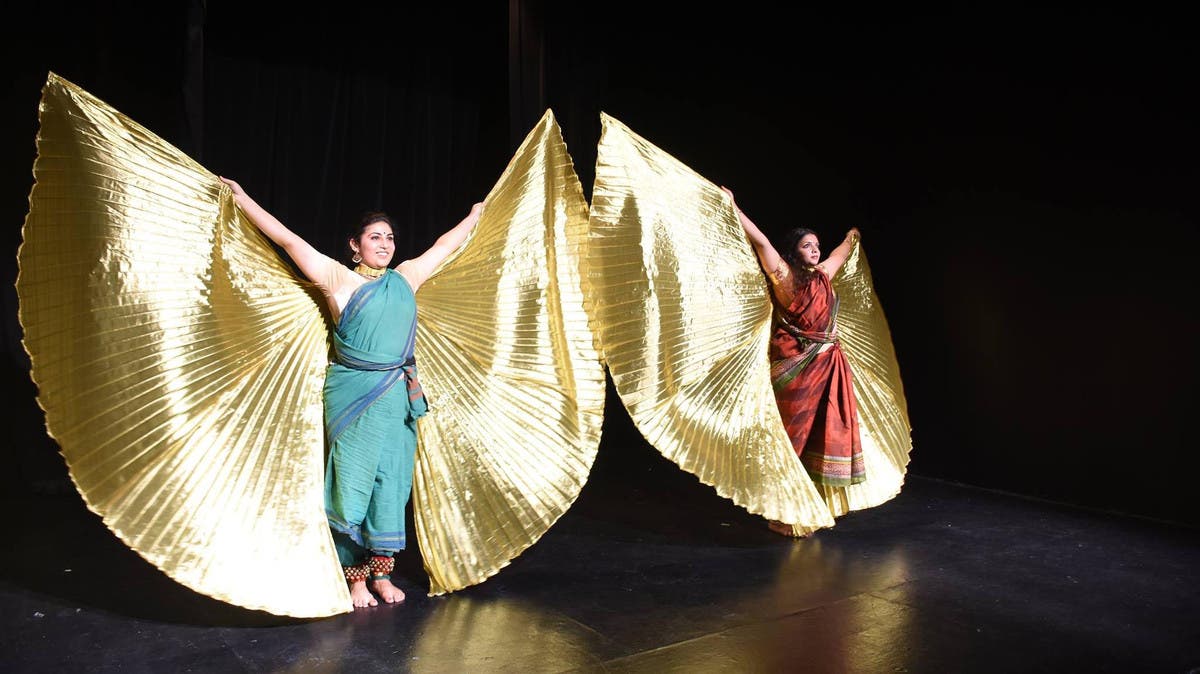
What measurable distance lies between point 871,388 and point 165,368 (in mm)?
2822

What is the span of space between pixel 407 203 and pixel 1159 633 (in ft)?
11.8

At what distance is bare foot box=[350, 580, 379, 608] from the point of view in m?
2.72

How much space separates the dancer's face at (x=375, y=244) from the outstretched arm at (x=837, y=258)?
1816mm

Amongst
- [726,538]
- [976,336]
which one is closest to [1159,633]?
[726,538]

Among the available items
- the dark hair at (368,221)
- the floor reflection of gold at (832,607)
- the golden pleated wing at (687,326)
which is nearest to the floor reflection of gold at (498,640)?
the floor reflection of gold at (832,607)

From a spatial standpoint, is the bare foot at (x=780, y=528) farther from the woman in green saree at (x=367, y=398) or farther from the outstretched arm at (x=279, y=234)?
the outstretched arm at (x=279, y=234)

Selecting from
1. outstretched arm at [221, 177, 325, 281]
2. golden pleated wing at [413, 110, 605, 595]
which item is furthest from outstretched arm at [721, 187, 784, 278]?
outstretched arm at [221, 177, 325, 281]

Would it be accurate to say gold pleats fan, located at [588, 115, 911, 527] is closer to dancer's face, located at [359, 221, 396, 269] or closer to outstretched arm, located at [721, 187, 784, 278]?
outstretched arm, located at [721, 187, 784, 278]

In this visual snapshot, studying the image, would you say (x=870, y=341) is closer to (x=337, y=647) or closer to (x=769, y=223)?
(x=769, y=223)

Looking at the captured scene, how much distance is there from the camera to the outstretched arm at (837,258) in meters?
3.76

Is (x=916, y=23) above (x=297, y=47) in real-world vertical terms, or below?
above

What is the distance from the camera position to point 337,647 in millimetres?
2371

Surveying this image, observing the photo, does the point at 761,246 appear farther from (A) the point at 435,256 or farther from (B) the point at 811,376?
(A) the point at 435,256

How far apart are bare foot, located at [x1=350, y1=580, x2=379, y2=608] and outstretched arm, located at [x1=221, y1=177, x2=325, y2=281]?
941 millimetres
